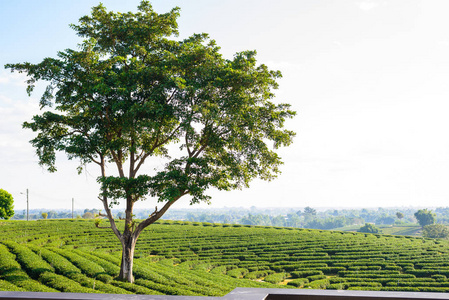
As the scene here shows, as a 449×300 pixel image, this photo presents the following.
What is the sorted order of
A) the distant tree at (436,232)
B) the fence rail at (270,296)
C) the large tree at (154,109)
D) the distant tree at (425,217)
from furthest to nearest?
the distant tree at (425,217), the distant tree at (436,232), the large tree at (154,109), the fence rail at (270,296)

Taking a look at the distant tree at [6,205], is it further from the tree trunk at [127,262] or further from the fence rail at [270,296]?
the fence rail at [270,296]

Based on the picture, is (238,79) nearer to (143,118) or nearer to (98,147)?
(143,118)

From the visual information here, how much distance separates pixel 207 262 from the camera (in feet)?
93.6

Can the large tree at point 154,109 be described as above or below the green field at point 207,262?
above

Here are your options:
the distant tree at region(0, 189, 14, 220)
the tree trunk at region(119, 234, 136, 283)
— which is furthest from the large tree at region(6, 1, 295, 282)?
the distant tree at region(0, 189, 14, 220)

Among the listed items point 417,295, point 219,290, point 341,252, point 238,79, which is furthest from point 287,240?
point 417,295

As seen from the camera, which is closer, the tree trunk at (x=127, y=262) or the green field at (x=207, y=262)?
the green field at (x=207, y=262)

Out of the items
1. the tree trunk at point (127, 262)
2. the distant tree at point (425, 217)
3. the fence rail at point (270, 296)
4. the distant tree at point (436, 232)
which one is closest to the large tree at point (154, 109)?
the tree trunk at point (127, 262)

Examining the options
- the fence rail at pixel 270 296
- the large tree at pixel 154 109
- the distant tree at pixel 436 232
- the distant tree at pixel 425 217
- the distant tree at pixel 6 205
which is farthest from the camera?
the distant tree at pixel 425 217

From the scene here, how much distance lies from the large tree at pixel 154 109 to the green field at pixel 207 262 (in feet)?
9.56

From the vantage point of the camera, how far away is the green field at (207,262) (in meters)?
15.9

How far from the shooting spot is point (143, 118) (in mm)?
15453

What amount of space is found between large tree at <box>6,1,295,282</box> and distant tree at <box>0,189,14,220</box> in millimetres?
45304

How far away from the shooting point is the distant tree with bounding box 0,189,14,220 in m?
54.1
